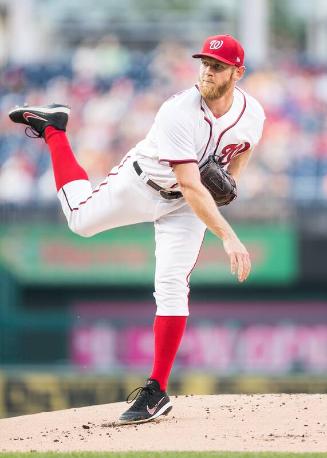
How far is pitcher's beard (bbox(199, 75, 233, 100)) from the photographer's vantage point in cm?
518

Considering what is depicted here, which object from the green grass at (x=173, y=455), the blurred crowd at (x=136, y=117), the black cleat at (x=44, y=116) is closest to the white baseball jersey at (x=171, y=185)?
the black cleat at (x=44, y=116)

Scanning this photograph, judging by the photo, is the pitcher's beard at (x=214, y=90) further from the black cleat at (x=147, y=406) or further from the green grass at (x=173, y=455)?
the green grass at (x=173, y=455)

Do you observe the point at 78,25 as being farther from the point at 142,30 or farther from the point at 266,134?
the point at 266,134

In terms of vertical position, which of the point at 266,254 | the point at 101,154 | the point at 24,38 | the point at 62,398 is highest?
the point at 24,38

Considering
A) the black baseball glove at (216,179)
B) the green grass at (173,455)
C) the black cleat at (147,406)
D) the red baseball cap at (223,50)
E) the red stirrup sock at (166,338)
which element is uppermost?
the red baseball cap at (223,50)

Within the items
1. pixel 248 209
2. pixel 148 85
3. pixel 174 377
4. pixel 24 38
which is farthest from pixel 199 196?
pixel 24 38

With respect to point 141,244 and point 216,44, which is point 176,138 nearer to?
point 216,44

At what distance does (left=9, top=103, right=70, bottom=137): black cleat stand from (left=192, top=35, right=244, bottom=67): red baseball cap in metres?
1.16

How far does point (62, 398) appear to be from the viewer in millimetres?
10117

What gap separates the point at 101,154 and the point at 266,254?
2.00 metres

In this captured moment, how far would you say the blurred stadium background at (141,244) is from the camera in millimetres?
12133

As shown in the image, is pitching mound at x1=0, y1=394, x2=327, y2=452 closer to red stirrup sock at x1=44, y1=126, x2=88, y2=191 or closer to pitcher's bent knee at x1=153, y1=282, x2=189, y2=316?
pitcher's bent knee at x1=153, y1=282, x2=189, y2=316

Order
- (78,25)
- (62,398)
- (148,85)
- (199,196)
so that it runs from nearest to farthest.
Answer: (199,196) → (62,398) → (148,85) → (78,25)

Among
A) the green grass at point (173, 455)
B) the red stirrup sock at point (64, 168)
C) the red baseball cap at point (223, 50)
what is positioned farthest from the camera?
the red stirrup sock at point (64, 168)
